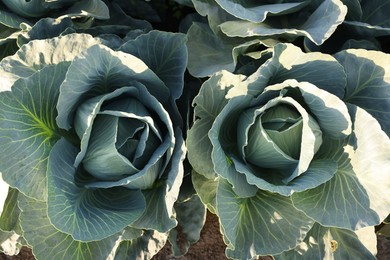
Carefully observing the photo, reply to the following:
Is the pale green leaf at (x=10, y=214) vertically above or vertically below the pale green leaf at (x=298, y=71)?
below

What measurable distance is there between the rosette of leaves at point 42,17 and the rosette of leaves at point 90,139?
0.15 meters

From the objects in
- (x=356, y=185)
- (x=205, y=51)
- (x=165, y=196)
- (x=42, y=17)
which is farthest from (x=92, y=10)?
(x=356, y=185)

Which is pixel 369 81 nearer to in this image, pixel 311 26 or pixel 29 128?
pixel 311 26

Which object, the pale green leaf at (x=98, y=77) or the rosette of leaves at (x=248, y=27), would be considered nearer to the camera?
the pale green leaf at (x=98, y=77)

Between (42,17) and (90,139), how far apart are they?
0.45 m

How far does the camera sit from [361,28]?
133cm

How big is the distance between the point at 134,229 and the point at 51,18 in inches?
22.8

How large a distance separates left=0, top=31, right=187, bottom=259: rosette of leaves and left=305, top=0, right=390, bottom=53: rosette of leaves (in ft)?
1.39

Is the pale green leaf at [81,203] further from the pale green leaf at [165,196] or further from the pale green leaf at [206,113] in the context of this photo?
the pale green leaf at [206,113]

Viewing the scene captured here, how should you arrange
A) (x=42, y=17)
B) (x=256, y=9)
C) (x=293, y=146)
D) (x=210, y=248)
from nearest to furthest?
(x=293, y=146) < (x=256, y=9) < (x=42, y=17) < (x=210, y=248)

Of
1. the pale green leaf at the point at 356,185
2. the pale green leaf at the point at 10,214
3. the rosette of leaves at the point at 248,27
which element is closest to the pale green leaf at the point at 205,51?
the rosette of leaves at the point at 248,27

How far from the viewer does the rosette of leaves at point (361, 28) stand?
1.32m

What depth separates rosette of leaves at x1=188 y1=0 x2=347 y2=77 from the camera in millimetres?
1222

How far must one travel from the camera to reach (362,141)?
46.1 inches
